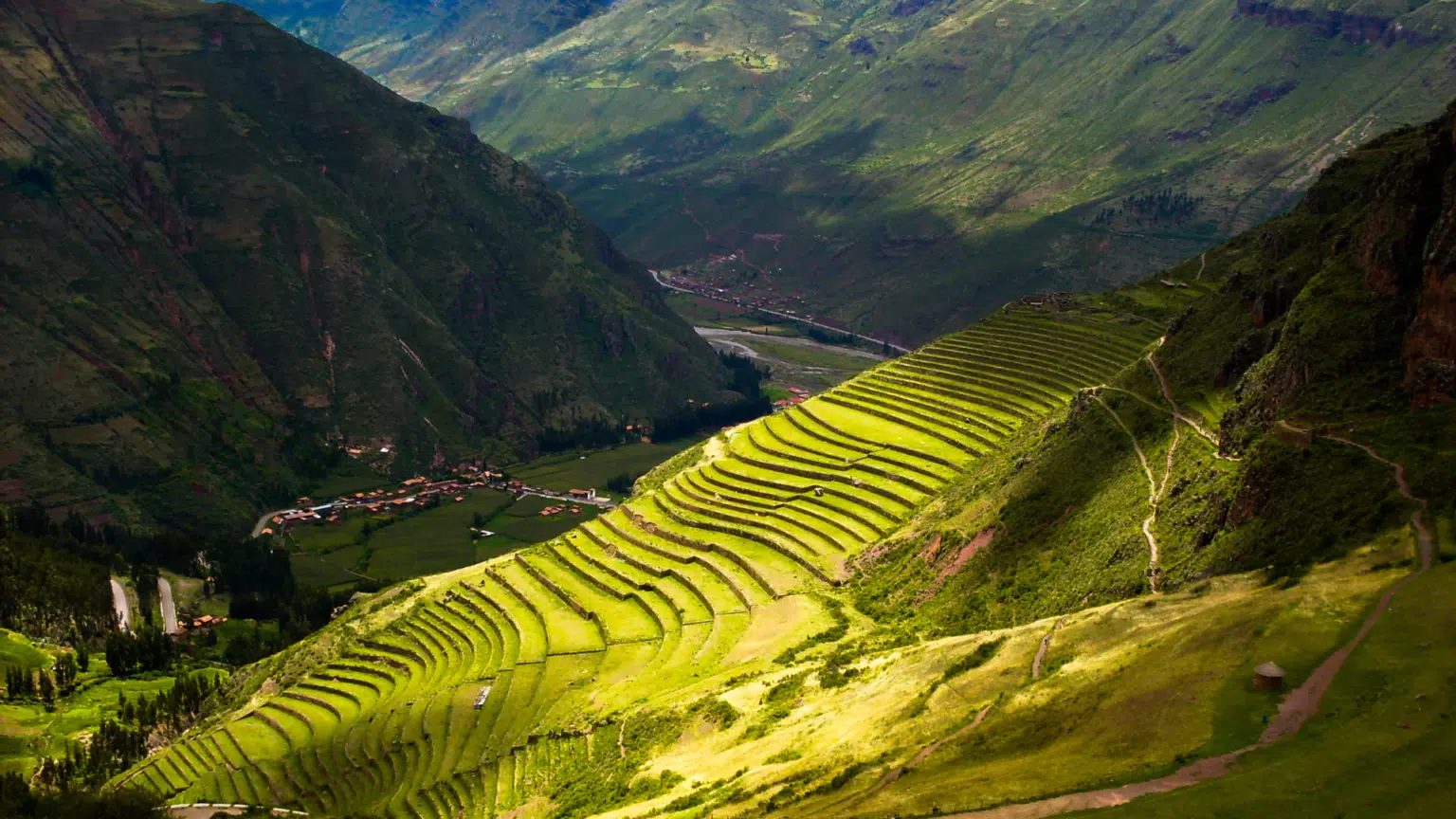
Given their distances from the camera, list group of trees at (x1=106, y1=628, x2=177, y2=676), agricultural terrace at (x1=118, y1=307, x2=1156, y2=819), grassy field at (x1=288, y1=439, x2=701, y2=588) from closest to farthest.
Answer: agricultural terrace at (x1=118, y1=307, x2=1156, y2=819) < group of trees at (x1=106, y1=628, x2=177, y2=676) < grassy field at (x1=288, y1=439, x2=701, y2=588)

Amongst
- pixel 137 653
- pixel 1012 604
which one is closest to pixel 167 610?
pixel 137 653

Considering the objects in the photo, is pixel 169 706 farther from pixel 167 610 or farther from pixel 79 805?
pixel 79 805

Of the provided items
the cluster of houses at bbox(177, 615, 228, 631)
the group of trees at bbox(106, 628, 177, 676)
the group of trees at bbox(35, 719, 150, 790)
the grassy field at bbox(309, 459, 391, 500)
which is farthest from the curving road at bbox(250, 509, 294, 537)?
the group of trees at bbox(35, 719, 150, 790)

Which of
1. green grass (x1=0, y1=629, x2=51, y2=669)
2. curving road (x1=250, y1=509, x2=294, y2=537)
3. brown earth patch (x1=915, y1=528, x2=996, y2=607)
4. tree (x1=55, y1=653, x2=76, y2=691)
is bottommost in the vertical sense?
brown earth patch (x1=915, y1=528, x2=996, y2=607)

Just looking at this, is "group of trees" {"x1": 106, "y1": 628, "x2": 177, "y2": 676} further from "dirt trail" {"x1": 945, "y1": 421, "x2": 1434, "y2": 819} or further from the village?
"dirt trail" {"x1": 945, "y1": 421, "x2": 1434, "y2": 819}

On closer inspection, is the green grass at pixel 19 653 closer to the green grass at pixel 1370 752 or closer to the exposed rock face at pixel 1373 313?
the exposed rock face at pixel 1373 313

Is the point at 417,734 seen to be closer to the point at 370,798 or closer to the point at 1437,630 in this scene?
the point at 370,798
